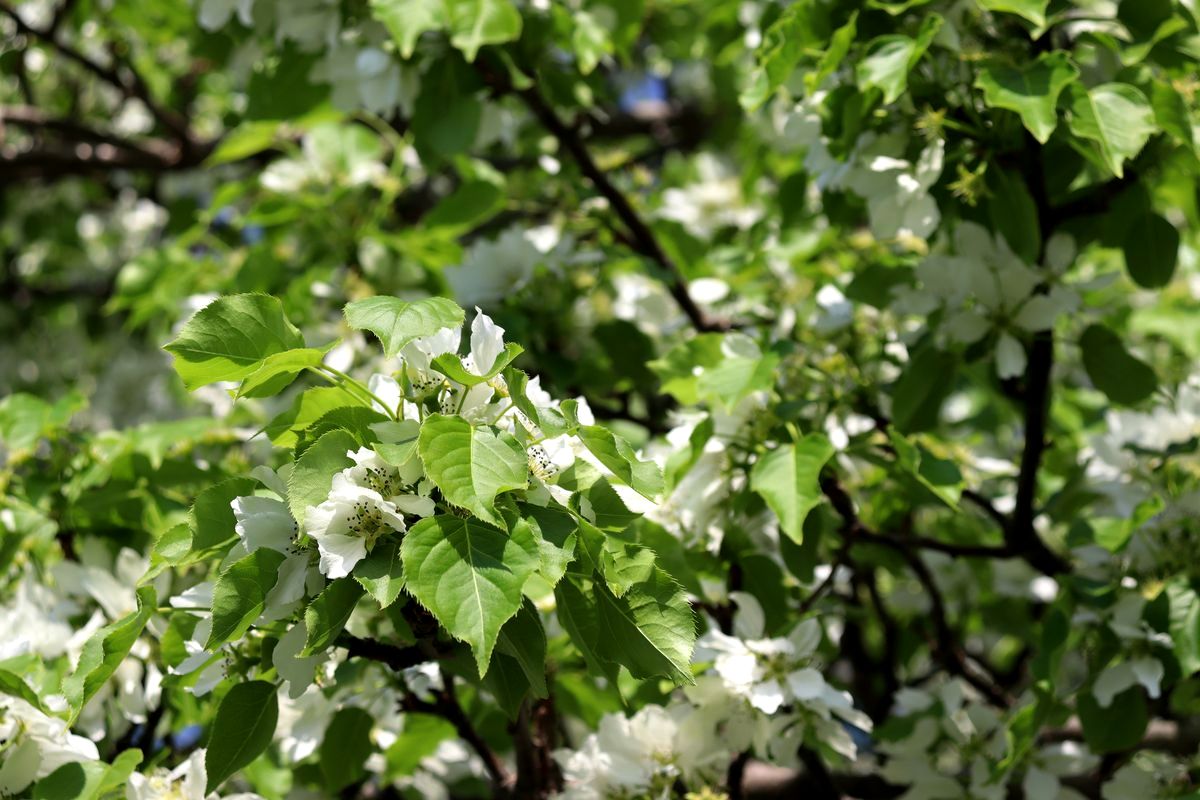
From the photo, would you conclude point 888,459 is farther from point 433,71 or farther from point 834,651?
point 433,71

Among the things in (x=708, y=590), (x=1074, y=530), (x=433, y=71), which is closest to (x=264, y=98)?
(x=433, y=71)

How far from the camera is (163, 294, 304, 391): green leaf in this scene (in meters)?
1.47

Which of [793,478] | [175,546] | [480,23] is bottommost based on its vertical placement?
[793,478]

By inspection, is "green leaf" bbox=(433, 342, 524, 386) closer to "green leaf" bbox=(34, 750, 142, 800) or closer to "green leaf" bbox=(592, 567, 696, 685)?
"green leaf" bbox=(592, 567, 696, 685)

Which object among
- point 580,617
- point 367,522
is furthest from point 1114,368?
point 367,522

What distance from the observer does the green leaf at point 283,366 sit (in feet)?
4.70

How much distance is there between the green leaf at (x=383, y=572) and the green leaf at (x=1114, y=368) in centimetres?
147

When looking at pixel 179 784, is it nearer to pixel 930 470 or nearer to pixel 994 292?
pixel 930 470

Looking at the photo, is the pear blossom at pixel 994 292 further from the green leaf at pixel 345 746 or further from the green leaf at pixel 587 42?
the green leaf at pixel 345 746

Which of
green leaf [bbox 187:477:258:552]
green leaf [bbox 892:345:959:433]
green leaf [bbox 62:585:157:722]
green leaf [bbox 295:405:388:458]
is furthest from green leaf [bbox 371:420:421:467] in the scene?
green leaf [bbox 892:345:959:433]

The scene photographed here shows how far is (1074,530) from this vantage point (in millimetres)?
2256

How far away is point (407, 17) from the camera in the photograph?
228 cm

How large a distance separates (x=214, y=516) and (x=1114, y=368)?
1.63 meters

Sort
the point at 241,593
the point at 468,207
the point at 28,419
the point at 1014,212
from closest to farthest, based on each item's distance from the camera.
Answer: the point at 241,593, the point at 1014,212, the point at 28,419, the point at 468,207
